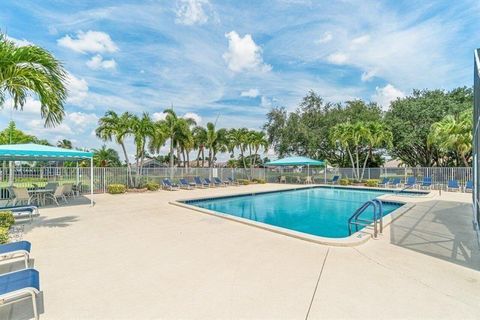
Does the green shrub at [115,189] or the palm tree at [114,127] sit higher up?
the palm tree at [114,127]

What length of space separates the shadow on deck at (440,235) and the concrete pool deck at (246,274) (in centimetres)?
2

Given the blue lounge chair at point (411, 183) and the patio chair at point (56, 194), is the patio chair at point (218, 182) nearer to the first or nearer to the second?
the patio chair at point (56, 194)

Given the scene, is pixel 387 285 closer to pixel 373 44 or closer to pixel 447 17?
pixel 447 17

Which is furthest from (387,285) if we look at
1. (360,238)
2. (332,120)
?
(332,120)

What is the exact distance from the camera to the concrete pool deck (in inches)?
114

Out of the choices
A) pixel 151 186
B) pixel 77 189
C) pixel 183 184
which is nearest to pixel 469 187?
pixel 183 184

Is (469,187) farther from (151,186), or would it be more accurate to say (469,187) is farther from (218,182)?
(151,186)

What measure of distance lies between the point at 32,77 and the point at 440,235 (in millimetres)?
9835

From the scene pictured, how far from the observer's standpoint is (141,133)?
53.0ft

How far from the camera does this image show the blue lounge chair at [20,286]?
8.13 ft

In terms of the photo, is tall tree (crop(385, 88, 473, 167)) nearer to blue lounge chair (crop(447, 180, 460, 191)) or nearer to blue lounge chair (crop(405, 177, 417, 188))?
blue lounge chair (crop(405, 177, 417, 188))

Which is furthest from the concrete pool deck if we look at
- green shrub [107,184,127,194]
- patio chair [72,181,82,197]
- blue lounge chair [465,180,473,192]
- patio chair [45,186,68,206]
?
blue lounge chair [465,180,473,192]

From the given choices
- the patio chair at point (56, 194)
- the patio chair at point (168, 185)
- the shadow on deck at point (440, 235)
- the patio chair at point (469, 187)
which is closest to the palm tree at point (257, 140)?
the patio chair at point (168, 185)

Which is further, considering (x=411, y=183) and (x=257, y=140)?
(x=257, y=140)
